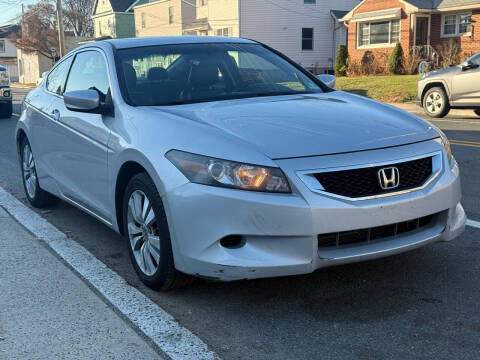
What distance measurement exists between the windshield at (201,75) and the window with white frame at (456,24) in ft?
89.1

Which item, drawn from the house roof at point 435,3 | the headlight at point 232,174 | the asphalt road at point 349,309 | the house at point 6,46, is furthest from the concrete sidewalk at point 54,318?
the house at point 6,46

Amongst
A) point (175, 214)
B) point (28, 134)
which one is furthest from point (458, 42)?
point (175, 214)

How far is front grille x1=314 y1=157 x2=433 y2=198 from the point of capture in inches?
135

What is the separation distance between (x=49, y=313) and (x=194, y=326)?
2.97 ft

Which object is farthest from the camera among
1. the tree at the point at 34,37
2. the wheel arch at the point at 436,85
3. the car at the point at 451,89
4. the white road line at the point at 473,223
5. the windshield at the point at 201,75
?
the tree at the point at 34,37

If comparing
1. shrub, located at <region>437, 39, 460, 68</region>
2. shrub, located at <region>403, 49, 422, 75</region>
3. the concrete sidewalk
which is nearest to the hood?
the concrete sidewalk

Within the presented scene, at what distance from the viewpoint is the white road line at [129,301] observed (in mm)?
3256

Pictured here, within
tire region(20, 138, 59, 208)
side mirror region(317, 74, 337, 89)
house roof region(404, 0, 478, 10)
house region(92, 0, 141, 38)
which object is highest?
house region(92, 0, 141, 38)

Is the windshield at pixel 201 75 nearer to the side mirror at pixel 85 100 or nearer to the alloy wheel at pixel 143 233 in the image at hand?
the side mirror at pixel 85 100

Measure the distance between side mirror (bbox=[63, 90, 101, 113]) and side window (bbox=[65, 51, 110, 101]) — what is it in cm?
20

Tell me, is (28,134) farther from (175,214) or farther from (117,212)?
(175,214)

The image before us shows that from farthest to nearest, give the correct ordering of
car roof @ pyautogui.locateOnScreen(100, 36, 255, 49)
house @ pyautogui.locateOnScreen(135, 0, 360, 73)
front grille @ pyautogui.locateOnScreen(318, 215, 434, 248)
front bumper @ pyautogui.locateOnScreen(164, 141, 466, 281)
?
house @ pyautogui.locateOnScreen(135, 0, 360, 73), car roof @ pyautogui.locateOnScreen(100, 36, 255, 49), front grille @ pyautogui.locateOnScreen(318, 215, 434, 248), front bumper @ pyautogui.locateOnScreen(164, 141, 466, 281)

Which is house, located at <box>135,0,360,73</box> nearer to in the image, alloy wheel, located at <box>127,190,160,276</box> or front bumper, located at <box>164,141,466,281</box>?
alloy wheel, located at <box>127,190,160,276</box>

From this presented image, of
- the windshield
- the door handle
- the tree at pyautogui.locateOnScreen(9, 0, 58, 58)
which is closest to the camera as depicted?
the windshield
